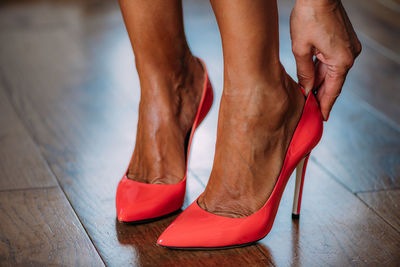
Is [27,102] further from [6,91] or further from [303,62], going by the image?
[303,62]

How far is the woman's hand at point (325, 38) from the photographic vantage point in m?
0.67

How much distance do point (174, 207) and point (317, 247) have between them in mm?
219

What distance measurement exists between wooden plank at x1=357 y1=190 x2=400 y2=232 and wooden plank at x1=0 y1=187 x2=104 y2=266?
1.41 ft

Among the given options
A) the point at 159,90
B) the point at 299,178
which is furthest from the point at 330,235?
the point at 159,90

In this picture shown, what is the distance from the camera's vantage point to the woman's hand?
2.21ft

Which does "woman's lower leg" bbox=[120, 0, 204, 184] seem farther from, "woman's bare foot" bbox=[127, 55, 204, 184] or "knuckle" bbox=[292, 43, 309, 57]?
"knuckle" bbox=[292, 43, 309, 57]

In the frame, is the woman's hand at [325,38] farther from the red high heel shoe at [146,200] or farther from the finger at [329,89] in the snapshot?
the red high heel shoe at [146,200]

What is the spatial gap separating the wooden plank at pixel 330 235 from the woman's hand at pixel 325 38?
7.9 inches

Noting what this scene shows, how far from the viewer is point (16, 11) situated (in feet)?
6.81

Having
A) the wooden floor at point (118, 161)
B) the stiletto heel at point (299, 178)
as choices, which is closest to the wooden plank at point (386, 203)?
the wooden floor at point (118, 161)

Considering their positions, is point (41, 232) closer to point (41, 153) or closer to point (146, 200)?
point (146, 200)

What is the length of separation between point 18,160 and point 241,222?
482 mm

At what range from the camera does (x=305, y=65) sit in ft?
2.34

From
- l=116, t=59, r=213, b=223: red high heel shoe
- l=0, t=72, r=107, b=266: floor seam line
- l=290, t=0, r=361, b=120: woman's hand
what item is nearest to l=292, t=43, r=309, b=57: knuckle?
l=290, t=0, r=361, b=120: woman's hand
